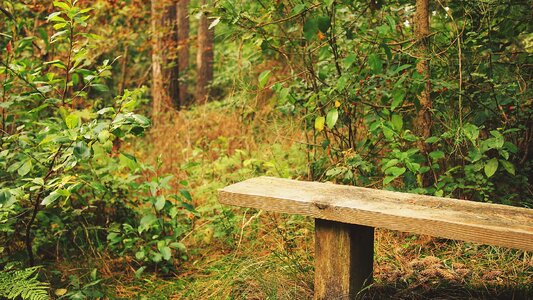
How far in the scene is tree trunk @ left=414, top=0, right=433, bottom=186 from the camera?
13.3 ft

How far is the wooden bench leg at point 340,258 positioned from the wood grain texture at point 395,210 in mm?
190

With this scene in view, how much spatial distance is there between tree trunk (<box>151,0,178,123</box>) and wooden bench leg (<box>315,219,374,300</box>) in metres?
5.17

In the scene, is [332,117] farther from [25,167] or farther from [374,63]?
[25,167]

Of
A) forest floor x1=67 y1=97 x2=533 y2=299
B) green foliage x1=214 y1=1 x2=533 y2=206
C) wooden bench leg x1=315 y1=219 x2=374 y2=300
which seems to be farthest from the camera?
green foliage x1=214 y1=1 x2=533 y2=206

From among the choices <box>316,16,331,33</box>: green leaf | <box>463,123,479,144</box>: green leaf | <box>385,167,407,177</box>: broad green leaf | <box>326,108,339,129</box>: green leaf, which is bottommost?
<box>385,167,407,177</box>: broad green leaf

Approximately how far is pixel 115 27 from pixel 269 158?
3.31 metres

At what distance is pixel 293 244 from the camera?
426cm

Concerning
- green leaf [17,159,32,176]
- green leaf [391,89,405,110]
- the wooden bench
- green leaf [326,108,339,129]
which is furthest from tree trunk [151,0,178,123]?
the wooden bench

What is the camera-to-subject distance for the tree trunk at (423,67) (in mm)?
4039

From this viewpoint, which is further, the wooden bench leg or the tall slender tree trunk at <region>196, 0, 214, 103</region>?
the tall slender tree trunk at <region>196, 0, 214, 103</region>

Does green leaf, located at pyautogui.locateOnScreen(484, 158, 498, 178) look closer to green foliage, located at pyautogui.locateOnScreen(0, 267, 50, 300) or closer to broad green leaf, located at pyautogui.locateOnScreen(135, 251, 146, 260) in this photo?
broad green leaf, located at pyautogui.locateOnScreen(135, 251, 146, 260)

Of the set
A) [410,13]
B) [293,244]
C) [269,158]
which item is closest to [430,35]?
→ [410,13]

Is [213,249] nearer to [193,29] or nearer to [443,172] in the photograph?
[443,172]

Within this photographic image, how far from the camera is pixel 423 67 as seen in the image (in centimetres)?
409
